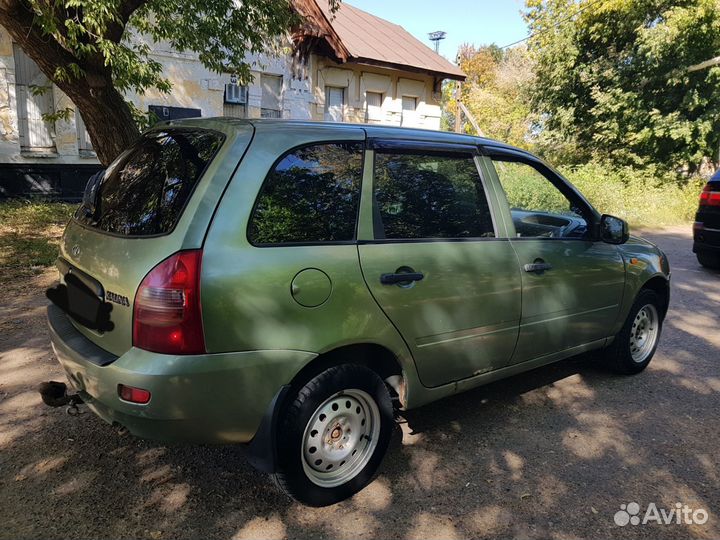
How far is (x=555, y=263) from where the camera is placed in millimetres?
3627

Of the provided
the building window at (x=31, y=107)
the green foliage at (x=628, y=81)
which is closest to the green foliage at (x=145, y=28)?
the building window at (x=31, y=107)

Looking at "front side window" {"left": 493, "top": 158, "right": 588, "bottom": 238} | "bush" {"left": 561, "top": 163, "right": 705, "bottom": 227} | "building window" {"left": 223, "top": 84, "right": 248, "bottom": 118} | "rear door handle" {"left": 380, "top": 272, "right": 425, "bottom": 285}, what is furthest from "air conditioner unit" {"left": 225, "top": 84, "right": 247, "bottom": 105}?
"rear door handle" {"left": 380, "top": 272, "right": 425, "bottom": 285}

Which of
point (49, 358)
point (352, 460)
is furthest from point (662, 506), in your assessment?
point (49, 358)

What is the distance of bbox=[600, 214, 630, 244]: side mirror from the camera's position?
394 centimetres

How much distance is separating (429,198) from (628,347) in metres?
2.38

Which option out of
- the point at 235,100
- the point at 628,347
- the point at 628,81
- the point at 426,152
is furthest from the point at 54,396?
the point at 628,81

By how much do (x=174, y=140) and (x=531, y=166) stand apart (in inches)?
92.6

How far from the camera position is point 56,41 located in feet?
19.0

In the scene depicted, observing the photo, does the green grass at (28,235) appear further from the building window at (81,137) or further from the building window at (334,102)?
the building window at (334,102)

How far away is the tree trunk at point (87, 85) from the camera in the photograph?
5.43 meters

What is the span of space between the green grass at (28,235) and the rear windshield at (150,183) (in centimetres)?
463

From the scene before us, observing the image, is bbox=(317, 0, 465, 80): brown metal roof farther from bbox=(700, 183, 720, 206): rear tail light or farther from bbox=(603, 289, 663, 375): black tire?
bbox=(603, 289, 663, 375): black tire

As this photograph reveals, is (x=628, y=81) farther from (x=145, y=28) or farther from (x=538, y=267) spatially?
(x=538, y=267)

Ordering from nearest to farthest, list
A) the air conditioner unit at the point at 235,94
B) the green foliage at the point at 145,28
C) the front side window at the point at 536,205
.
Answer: the front side window at the point at 536,205, the green foliage at the point at 145,28, the air conditioner unit at the point at 235,94
